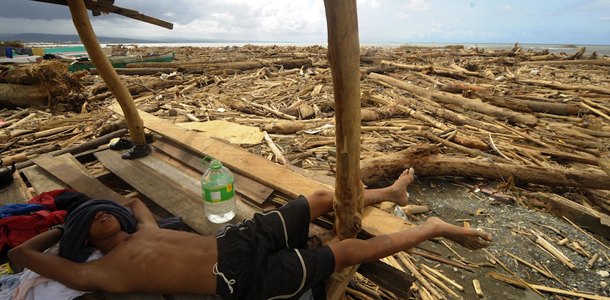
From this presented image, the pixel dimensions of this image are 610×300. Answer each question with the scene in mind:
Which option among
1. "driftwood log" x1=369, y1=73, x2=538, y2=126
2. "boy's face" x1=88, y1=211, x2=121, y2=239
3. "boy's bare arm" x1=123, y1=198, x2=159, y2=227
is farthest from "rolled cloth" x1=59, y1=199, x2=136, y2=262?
"driftwood log" x1=369, y1=73, x2=538, y2=126

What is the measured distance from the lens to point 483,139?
18.7 feet

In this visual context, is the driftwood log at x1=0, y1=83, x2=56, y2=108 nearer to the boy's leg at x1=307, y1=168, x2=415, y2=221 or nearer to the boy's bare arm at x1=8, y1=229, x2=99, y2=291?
the boy's bare arm at x1=8, y1=229, x2=99, y2=291

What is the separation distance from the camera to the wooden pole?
147cm

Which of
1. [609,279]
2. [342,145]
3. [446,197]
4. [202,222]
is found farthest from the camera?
[446,197]

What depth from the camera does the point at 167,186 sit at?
317cm

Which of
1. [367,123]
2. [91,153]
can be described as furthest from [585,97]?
[91,153]

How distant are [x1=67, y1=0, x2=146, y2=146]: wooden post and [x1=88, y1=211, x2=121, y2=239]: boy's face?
217cm

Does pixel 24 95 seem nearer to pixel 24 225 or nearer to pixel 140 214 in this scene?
pixel 24 225

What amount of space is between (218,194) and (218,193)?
0.01 metres

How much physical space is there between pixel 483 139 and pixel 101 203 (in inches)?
263

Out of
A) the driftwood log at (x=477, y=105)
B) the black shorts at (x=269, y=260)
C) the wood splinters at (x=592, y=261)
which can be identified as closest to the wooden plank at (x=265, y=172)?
the black shorts at (x=269, y=260)

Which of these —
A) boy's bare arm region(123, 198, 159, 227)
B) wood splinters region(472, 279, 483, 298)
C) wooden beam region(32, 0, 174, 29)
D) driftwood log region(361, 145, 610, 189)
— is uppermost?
wooden beam region(32, 0, 174, 29)

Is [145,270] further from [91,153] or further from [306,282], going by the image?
[91,153]

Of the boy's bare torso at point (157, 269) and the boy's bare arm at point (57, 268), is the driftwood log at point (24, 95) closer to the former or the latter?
the boy's bare arm at point (57, 268)
